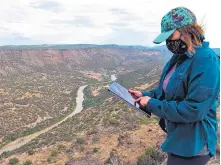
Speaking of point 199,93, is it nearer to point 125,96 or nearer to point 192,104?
point 192,104

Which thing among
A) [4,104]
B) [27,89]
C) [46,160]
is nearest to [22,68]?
[27,89]

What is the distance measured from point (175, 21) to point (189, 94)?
0.52 m

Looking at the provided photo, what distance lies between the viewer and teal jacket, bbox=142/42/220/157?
2398 millimetres

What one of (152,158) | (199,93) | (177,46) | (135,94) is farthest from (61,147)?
(199,93)

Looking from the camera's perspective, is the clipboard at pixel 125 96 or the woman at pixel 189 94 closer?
the woman at pixel 189 94

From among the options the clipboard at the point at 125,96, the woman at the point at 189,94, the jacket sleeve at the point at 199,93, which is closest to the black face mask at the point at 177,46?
the woman at the point at 189,94

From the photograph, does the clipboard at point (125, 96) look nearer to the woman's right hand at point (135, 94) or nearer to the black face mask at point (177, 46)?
the woman's right hand at point (135, 94)

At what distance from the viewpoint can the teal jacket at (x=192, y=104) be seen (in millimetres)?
2398

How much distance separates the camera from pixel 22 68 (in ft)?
346

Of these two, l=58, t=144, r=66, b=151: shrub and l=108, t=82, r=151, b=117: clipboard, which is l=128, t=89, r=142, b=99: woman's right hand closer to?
l=108, t=82, r=151, b=117: clipboard

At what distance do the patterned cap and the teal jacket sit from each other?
20cm

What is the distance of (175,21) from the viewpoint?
8.25 feet

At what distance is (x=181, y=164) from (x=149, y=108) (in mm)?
463

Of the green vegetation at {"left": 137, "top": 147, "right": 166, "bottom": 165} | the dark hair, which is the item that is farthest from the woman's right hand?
the green vegetation at {"left": 137, "top": 147, "right": 166, "bottom": 165}
